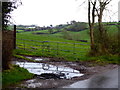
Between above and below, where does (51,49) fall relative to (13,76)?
above

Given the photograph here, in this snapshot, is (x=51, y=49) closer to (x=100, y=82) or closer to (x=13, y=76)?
(x=13, y=76)

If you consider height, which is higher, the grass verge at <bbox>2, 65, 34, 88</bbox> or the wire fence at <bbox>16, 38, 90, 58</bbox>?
the wire fence at <bbox>16, 38, 90, 58</bbox>

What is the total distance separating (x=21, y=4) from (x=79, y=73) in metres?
9.13

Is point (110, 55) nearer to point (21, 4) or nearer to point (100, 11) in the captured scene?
point (100, 11)

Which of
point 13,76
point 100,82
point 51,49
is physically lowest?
point 100,82

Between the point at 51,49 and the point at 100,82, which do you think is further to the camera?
the point at 51,49

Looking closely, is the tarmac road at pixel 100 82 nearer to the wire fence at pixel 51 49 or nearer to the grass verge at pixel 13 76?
the grass verge at pixel 13 76

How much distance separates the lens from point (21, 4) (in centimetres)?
1667

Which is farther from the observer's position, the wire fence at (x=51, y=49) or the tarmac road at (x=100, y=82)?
the wire fence at (x=51, y=49)

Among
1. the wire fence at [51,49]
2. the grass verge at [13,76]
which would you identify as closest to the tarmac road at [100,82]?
the grass verge at [13,76]

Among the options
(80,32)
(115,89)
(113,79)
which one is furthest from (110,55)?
(80,32)

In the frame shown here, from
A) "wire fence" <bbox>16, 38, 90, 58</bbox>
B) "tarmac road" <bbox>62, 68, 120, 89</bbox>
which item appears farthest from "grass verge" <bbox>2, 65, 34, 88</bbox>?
"wire fence" <bbox>16, 38, 90, 58</bbox>

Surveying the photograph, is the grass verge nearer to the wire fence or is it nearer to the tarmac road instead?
the tarmac road

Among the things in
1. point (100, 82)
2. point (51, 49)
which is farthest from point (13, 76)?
point (51, 49)
